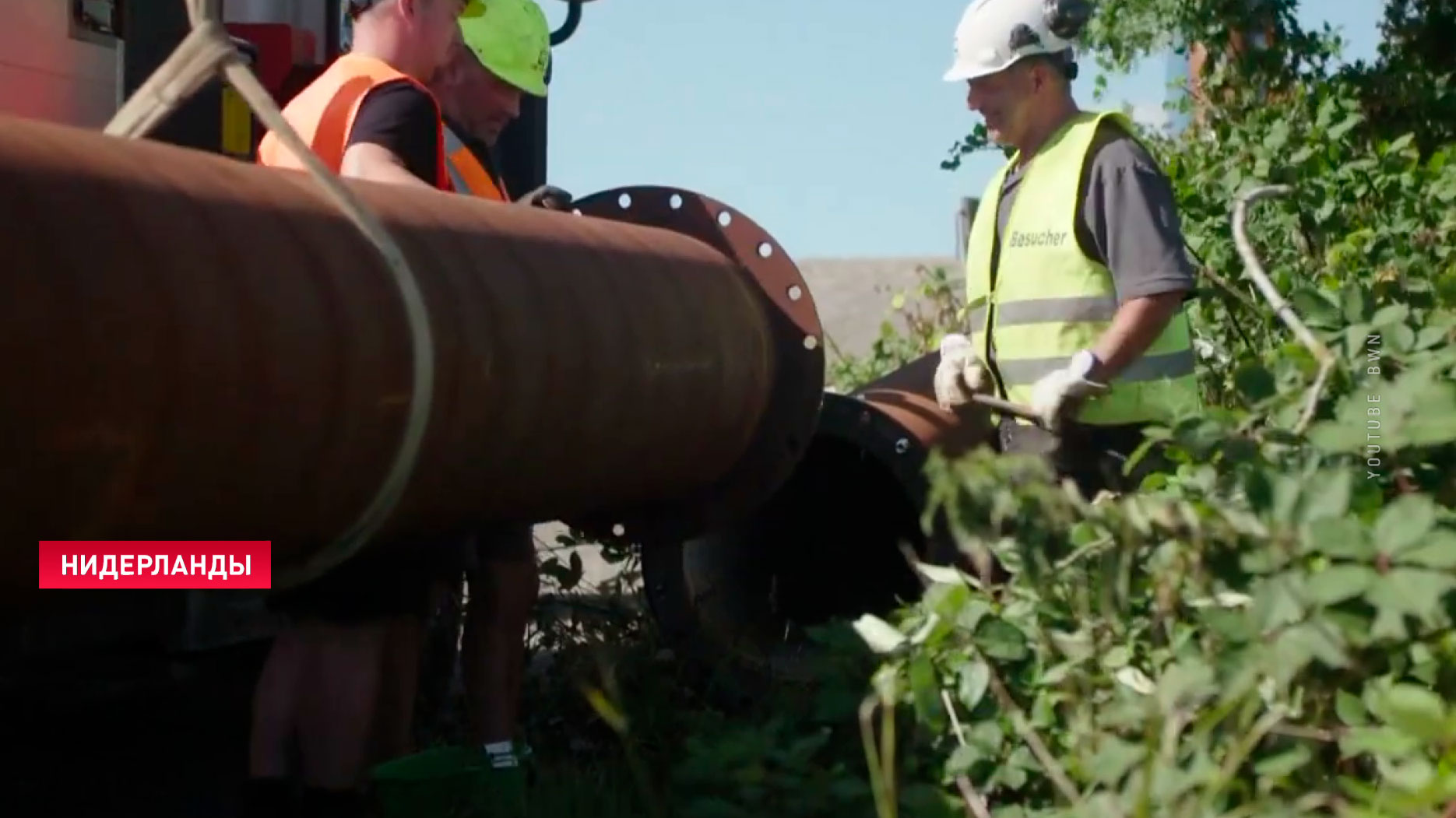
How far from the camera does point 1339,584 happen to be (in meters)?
2.69

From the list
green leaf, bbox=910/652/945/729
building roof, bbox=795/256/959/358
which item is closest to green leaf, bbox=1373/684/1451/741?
green leaf, bbox=910/652/945/729

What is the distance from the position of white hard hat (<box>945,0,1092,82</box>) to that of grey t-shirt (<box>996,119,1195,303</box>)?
222mm

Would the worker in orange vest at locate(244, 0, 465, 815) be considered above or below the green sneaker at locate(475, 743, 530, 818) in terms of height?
above

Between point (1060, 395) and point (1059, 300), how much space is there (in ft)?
0.92

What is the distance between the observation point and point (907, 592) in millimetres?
5387

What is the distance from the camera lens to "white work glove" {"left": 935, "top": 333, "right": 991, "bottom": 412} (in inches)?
175

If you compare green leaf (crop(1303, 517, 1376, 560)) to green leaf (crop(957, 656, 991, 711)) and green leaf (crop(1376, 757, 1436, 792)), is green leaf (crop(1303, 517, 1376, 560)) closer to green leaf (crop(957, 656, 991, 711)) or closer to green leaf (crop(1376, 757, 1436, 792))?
green leaf (crop(1376, 757, 1436, 792))

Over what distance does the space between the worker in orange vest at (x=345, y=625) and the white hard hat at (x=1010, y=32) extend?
3.55 feet

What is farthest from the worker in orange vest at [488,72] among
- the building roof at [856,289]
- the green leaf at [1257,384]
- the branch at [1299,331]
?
the building roof at [856,289]

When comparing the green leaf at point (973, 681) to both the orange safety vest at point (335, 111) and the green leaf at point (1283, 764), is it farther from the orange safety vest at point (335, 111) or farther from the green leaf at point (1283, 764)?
the orange safety vest at point (335, 111)

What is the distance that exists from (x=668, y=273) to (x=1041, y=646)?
49.5 inches

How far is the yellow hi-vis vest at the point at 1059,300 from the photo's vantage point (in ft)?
13.8
